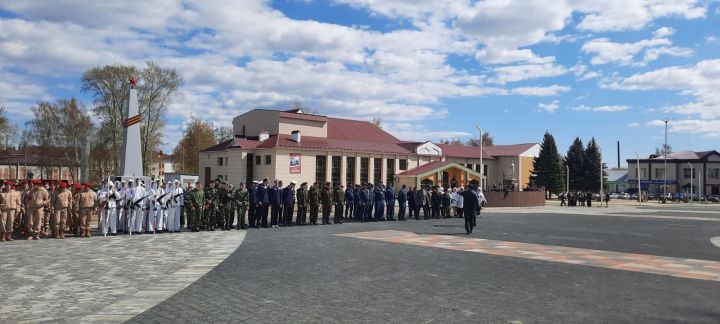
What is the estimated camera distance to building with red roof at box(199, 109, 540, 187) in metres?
44.5

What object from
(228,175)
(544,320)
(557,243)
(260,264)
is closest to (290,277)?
(260,264)

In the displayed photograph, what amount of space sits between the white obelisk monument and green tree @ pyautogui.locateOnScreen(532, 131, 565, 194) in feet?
184

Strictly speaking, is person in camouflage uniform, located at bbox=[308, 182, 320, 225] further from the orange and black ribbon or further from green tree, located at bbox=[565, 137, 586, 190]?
green tree, located at bbox=[565, 137, 586, 190]

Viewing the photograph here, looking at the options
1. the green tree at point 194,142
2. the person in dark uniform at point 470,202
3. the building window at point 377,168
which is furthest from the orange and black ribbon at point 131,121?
the green tree at point 194,142

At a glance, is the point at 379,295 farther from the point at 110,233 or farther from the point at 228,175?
the point at 228,175

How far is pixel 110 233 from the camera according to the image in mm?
16797

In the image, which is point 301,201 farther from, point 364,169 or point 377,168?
point 377,168

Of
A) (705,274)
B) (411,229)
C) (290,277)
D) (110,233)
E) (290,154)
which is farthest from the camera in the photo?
(290,154)

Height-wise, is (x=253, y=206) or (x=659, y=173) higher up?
(x=659, y=173)

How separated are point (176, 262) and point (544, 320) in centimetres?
740

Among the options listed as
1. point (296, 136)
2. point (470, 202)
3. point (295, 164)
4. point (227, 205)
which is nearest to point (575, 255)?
point (470, 202)

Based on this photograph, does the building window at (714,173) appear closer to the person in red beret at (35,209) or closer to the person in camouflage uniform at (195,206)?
the person in camouflage uniform at (195,206)

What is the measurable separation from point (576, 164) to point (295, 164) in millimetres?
50163

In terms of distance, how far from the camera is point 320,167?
4594cm
